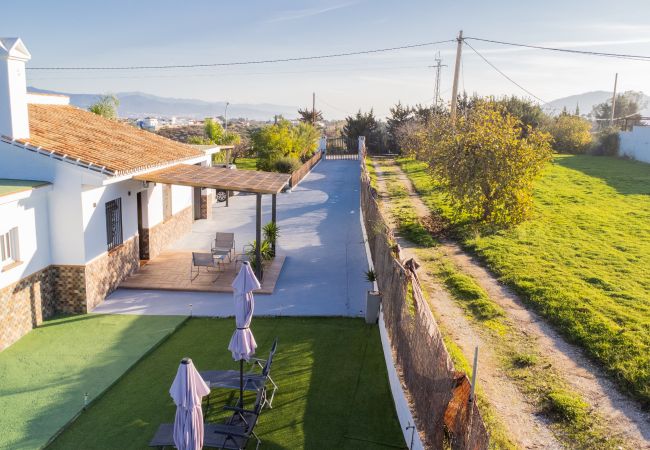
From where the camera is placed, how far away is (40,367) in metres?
9.45

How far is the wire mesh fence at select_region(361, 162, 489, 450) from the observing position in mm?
5074

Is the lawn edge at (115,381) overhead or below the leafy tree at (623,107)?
below

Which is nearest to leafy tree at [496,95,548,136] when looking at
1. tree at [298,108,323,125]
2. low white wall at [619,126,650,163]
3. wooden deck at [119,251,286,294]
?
low white wall at [619,126,650,163]

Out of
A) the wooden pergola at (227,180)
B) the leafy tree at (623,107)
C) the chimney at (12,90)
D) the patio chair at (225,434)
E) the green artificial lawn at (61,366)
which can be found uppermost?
the leafy tree at (623,107)

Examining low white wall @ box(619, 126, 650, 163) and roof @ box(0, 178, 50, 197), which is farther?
low white wall @ box(619, 126, 650, 163)

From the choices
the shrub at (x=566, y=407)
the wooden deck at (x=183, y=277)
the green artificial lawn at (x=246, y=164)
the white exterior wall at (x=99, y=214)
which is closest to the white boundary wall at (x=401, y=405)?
the shrub at (x=566, y=407)

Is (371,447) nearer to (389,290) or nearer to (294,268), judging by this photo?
(389,290)

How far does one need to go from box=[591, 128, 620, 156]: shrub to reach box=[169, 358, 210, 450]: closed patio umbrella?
4822 centimetres

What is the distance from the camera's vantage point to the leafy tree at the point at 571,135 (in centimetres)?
4812

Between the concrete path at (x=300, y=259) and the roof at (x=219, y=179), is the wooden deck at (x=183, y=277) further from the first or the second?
the roof at (x=219, y=179)

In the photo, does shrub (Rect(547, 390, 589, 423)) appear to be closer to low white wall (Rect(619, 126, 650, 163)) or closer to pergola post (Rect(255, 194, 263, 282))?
pergola post (Rect(255, 194, 263, 282))

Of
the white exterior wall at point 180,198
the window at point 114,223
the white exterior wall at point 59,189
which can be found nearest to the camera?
the white exterior wall at point 59,189

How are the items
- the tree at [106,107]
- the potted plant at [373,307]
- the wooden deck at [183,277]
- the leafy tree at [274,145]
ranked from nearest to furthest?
the potted plant at [373,307] → the wooden deck at [183,277] → the leafy tree at [274,145] → the tree at [106,107]

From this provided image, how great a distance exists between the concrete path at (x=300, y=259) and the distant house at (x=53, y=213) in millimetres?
1011
